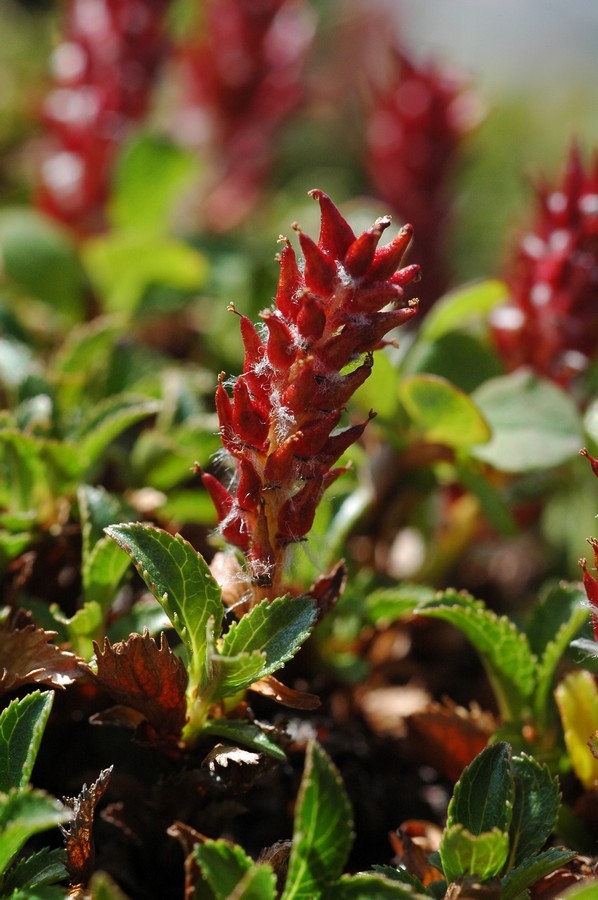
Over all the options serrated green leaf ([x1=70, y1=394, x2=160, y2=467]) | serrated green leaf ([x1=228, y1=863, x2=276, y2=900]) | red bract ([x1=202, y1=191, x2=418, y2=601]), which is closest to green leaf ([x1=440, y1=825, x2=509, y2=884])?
serrated green leaf ([x1=228, y1=863, x2=276, y2=900])

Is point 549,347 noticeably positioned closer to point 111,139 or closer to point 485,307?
point 485,307

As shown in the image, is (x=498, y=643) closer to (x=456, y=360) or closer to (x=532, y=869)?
(x=532, y=869)

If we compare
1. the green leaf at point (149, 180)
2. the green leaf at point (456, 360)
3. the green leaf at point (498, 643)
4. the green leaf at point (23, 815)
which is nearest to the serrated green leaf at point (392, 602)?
the green leaf at point (498, 643)

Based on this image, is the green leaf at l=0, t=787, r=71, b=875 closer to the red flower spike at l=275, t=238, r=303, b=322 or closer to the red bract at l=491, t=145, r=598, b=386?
the red flower spike at l=275, t=238, r=303, b=322

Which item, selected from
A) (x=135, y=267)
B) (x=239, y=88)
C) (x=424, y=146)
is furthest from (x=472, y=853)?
(x=239, y=88)

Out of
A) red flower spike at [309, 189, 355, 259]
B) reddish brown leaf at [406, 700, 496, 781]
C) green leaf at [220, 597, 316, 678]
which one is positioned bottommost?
reddish brown leaf at [406, 700, 496, 781]

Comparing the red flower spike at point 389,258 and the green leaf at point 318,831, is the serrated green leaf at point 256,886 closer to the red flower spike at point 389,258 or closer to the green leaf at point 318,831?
the green leaf at point 318,831

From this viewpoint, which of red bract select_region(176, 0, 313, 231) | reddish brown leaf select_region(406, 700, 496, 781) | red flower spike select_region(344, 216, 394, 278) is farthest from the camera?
red bract select_region(176, 0, 313, 231)
